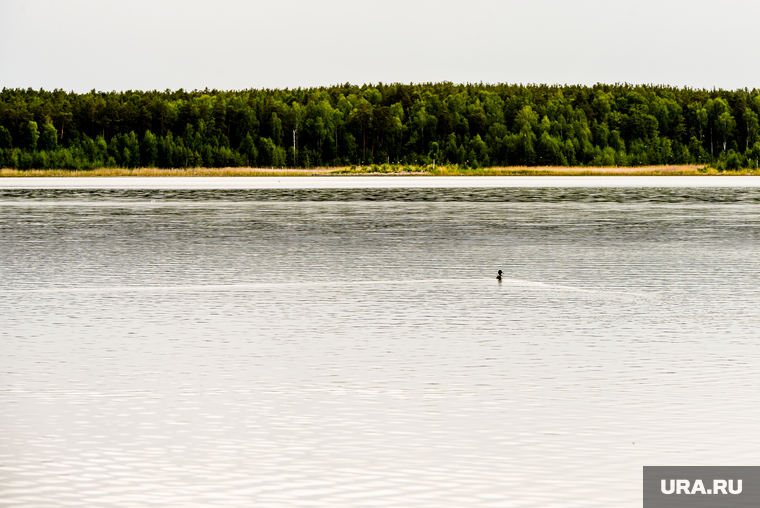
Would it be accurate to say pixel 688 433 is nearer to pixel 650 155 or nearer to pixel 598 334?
pixel 598 334

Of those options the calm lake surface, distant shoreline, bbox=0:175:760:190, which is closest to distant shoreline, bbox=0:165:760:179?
distant shoreline, bbox=0:175:760:190

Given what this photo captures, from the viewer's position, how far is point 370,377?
12398 mm

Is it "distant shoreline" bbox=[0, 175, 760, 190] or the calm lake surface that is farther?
"distant shoreline" bbox=[0, 175, 760, 190]

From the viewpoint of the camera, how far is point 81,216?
158 feet

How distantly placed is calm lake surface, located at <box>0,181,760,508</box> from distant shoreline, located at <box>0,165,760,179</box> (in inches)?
5395

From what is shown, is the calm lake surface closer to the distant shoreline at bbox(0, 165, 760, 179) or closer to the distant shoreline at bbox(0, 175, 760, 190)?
the distant shoreline at bbox(0, 175, 760, 190)

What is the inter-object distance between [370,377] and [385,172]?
15503 centimetres

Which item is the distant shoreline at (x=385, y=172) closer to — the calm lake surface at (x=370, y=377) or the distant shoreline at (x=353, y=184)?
the distant shoreline at (x=353, y=184)

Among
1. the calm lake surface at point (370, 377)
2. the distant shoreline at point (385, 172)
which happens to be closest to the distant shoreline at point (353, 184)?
the distant shoreline at point (385, 172)

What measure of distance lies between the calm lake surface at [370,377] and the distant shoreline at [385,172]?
137028 millimetres

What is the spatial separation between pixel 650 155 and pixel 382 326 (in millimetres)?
188104

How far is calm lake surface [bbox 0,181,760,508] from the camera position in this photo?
8.55 m

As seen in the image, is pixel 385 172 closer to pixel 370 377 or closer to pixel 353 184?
pixel 353 184

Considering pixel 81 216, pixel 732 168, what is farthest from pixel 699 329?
pixel 732 168
